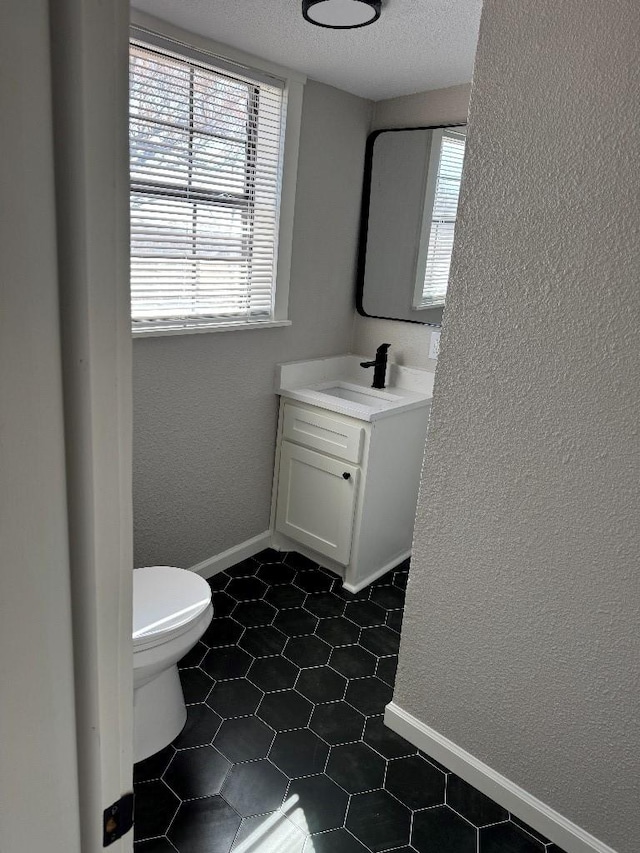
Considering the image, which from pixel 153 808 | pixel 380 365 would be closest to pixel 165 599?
pixel 153 808

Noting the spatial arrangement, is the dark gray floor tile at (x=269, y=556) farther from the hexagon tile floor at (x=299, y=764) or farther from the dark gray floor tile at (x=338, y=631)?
the dark gray floor tile at (x=338, y=631)

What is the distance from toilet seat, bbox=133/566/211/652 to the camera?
1.78 metres

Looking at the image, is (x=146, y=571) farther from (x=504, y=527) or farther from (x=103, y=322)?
(x=103, y=322)

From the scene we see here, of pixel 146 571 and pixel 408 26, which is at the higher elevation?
pixel 408 26

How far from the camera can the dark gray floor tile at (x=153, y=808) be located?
1667 millimetres

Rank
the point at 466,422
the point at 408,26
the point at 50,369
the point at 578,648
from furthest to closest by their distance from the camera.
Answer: the point at 408,26 → the point at 466,422 → the point at 578,648 → the point at 50,369

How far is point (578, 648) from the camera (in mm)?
1615

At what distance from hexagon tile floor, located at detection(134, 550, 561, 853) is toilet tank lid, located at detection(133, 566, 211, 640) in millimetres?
426

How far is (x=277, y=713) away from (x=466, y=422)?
3.89 feet

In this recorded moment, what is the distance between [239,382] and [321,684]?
1300 millimetres

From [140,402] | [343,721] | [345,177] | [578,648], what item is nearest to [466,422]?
[578,648]

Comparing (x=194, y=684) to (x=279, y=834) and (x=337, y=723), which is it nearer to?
(x=337, y=723)

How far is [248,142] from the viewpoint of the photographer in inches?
99.1

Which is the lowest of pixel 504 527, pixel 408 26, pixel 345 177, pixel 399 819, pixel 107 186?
pixel 399 819
